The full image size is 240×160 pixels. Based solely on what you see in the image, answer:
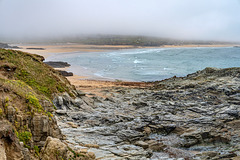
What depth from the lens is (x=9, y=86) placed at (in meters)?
9.18

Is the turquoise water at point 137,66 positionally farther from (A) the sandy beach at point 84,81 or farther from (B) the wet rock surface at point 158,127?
(B) the wet rock surface at point 158,127

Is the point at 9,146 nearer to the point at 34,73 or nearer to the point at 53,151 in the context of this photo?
the point at 53,151

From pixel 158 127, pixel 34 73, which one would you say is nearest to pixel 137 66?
pixel 34 73

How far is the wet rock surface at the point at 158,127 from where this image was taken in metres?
12.8

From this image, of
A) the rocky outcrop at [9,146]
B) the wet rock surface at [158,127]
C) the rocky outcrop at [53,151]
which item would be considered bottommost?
the wet rock surface at [158,127]

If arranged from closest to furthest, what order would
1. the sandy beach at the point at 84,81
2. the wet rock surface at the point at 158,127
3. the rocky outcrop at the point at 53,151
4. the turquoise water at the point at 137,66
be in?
the rocky outcrop at the point at 53,151 < the wet rock surface at the point at 158,127 < the sandy beach at the point at 84,81 < the turquoise water at the point at 137,66

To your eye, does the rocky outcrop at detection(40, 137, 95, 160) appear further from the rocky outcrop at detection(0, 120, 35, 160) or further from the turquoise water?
the turquoise water

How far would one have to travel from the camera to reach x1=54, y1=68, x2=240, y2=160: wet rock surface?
41.9ft

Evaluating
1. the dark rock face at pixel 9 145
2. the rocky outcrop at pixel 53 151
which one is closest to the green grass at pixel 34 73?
the rocky outcrop at pixel 53 151

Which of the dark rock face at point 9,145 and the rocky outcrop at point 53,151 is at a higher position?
the dark rock face at point 9,145

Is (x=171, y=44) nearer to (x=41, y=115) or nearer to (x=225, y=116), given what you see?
(x=225, y=116)

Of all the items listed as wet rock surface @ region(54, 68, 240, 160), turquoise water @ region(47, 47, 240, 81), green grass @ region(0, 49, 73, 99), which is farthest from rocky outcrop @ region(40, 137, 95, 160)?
turquoise water @ region(47, 47, 240, 81)

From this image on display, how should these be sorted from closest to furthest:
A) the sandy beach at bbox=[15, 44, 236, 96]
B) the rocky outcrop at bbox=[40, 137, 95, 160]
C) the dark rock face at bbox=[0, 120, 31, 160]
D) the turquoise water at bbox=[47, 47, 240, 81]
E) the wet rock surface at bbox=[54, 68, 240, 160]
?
the dark rock face at bbox=[0, 120, 31, 160] → the rocky outcrop at bbox=[40, 137, 95, 160] → the wet rock surface at bbox=[54, 68, 240, 160] → the sandy beach at bbox=[15, 44, 236, 96] → the turquoise water at bbox=[47, 47, 240, 81]

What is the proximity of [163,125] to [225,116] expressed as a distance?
17.4 ft
